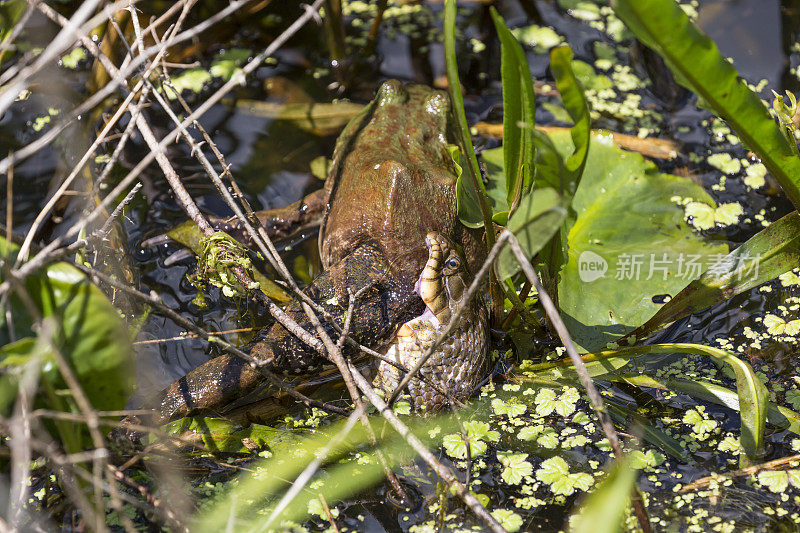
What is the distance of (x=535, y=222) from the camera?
5.28ft

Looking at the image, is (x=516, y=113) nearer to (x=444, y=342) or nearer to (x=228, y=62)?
(x=444, y=342)

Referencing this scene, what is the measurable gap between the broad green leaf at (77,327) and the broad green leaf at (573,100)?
1.28 metres

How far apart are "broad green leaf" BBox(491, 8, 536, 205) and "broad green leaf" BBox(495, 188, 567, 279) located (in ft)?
0.81

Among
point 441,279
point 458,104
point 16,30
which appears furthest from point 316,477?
point 16,30

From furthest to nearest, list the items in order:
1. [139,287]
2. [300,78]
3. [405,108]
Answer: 1. [300,78]
2. [405,108]
3. [139,287]

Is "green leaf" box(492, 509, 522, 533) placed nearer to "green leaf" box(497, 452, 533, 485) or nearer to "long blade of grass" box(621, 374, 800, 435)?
"green leaf" box(497, 452, 533, 485)

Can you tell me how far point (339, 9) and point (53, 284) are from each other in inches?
96.9

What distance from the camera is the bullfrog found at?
2.37 metres

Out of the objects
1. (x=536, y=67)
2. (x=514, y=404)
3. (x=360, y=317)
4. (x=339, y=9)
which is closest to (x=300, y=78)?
(x=339, y=9)

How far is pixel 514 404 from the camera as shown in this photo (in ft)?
7.82

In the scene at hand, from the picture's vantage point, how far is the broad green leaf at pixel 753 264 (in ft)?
6.98

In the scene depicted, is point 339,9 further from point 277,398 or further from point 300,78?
point 277,398

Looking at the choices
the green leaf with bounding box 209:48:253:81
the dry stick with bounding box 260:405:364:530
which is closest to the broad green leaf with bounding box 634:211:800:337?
the dry stick with bounding box 260:405:364:530

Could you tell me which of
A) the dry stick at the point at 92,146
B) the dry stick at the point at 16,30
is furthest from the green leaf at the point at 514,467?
the dry stick at the point at 16,30
